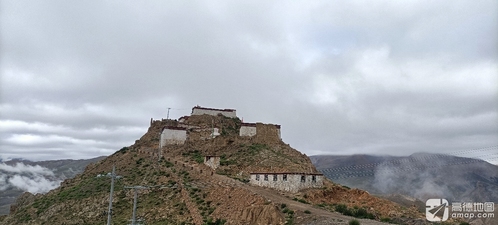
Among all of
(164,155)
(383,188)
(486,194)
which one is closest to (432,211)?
(164,155)

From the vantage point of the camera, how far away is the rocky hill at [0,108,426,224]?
2684cm

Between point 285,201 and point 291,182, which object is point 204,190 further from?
point 285,201

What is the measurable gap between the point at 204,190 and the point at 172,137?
21882mm

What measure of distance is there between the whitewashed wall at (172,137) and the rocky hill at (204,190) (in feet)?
0.48

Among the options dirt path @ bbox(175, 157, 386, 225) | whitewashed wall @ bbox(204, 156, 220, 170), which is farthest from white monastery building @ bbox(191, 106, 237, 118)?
whitewashed wall @ bbox(204, 156, 220, 170)

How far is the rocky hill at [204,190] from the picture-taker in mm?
26839

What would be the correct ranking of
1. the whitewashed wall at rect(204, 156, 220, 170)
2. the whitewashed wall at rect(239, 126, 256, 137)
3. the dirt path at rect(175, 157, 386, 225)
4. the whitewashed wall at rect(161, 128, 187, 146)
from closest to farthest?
the dirt path at rect(175, 157, 386, 225), the whitewashed wall at rect(204, 156, 220, 170), the whitewashed wall at rect(161, 128, 187, 146), the whitewashed wall at rect(239, 126, 256, 137)

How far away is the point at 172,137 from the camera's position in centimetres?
5491

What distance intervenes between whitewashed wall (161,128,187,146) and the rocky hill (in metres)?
0.15

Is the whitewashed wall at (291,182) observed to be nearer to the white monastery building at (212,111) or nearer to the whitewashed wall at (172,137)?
the whitewashed wall at (172,137)

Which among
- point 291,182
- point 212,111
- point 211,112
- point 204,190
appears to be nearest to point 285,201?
point 291,182

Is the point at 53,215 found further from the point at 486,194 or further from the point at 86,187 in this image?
the point at 486,194

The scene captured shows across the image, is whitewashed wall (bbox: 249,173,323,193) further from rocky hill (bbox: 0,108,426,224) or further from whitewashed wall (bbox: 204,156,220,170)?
whitewashed wall (bbox: 204,156,220,170)

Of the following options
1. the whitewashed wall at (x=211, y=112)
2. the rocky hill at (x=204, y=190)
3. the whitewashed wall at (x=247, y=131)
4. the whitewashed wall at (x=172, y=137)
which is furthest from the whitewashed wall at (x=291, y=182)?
the whitewashed wall at (x=211, y=112)
